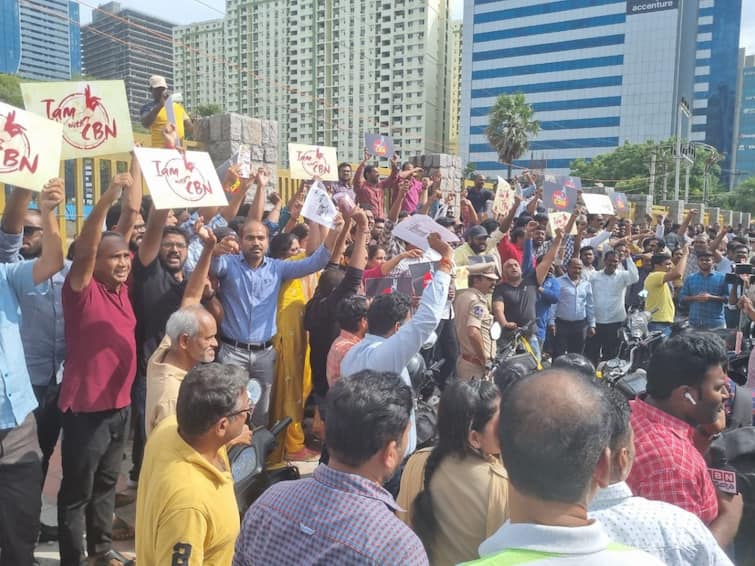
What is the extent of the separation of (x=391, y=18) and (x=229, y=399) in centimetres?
12196

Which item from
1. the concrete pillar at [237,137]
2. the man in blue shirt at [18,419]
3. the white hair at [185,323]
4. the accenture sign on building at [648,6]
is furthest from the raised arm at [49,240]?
the accenture sign on building at [648,6]

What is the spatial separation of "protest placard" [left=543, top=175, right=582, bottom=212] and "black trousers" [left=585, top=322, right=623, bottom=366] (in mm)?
2551

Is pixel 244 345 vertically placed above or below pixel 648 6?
below

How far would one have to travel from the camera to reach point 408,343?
9.81 ft

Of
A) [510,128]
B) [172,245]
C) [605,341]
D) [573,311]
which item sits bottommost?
[605,341]

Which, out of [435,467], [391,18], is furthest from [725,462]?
[391,18]

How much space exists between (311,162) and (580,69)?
291ft

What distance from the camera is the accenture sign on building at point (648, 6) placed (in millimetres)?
81062

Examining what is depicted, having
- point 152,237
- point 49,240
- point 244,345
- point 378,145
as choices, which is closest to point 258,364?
point 244,345

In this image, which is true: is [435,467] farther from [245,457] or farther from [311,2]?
[311,2]

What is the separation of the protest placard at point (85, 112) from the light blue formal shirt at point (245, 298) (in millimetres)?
1024

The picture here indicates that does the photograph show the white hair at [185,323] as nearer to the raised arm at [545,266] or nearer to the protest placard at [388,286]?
the protest placard at [388,286]

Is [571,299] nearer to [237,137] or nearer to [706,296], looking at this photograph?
[706,296]

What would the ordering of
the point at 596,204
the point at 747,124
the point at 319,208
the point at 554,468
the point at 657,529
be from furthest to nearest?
the point at 747,124, the point at 596,204, the point at 319,208, the point at 657,529, the point at 554,468
